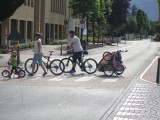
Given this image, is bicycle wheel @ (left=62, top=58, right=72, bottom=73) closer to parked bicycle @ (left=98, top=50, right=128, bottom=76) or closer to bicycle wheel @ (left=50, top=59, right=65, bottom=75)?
bicycle wheel @ (left=50, top=59, right=65, bottom=75)

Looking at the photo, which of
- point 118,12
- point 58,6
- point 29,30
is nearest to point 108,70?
point 29,30

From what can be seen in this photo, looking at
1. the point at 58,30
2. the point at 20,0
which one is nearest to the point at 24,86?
the point at 20,0

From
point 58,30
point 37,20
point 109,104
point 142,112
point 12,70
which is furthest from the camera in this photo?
point 58,30

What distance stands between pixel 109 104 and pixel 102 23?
197 ft

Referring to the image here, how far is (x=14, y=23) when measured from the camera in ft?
160

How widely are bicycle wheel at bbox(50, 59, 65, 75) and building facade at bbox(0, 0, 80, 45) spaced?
20.6 meters

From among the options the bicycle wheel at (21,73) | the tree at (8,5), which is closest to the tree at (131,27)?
the tree at (8,5)

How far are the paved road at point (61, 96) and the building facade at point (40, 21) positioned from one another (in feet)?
77.2

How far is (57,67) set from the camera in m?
19.8

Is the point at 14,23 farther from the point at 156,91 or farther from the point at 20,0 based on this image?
the point at 156,91

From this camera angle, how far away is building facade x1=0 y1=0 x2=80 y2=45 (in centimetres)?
4550

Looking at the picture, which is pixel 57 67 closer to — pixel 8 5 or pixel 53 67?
pixel 53 67

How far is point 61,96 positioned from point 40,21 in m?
47.5

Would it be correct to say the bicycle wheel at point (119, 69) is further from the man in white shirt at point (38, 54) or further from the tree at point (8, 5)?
the tree at point (8, 5)
